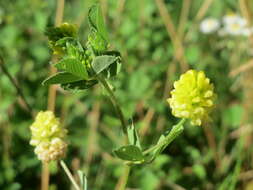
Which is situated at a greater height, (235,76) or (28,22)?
(28,22)

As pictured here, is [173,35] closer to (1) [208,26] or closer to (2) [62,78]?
(1) [208,26]

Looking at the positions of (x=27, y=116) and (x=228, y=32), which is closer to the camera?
(x=27, y=116)

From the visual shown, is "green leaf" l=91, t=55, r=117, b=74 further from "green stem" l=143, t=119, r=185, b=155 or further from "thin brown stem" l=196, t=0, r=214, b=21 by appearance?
"thin brown stem" l=196, t=0, r=214, b=21

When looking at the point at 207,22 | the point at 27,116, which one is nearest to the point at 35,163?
the point at 27,116

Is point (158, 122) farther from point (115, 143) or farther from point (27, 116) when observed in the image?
point (27, 116)

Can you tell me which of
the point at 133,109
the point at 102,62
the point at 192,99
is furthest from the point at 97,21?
the point at 133,109
